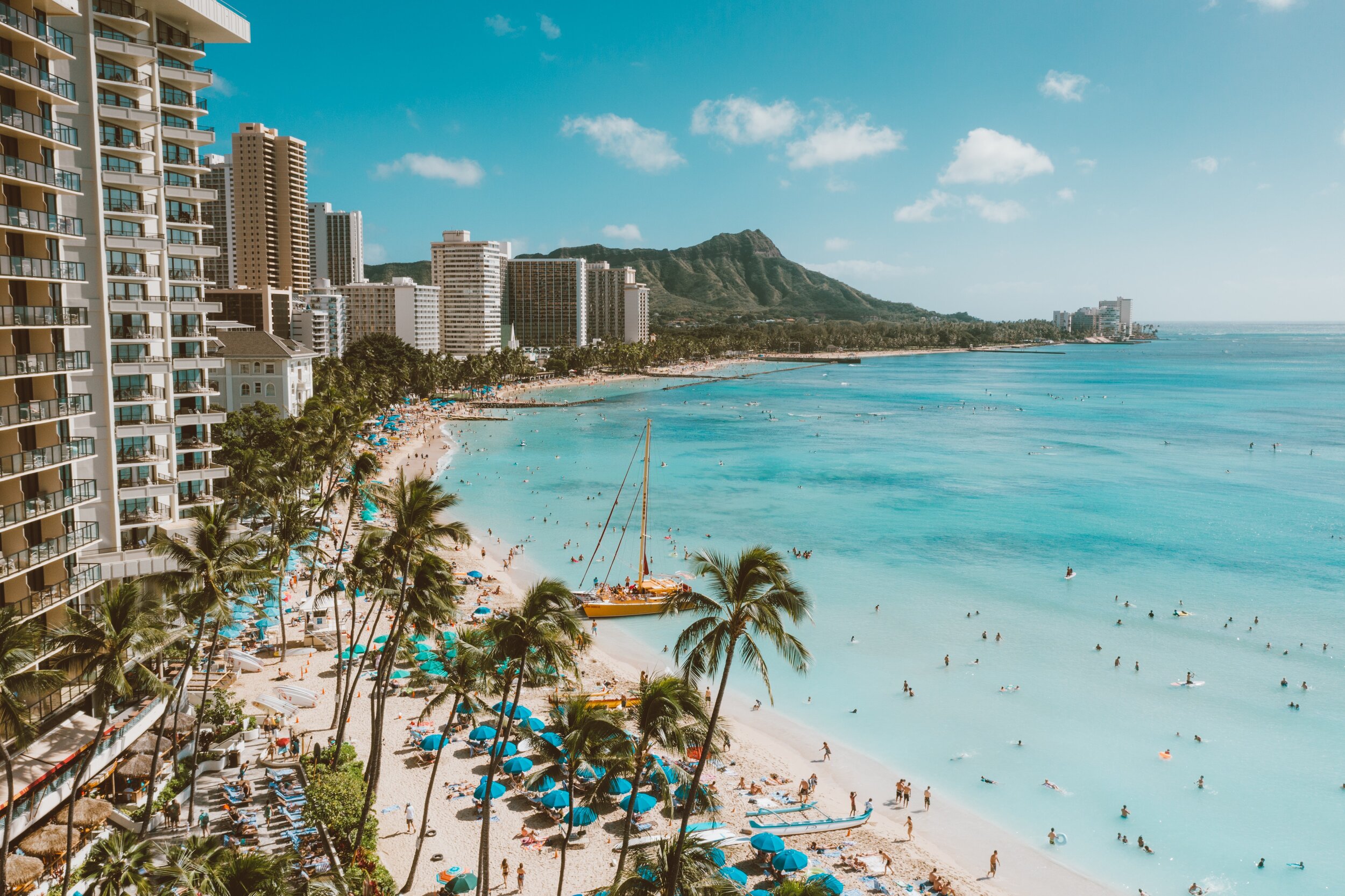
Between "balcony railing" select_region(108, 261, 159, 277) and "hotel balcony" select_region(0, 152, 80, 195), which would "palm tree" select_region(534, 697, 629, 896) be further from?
"balcony railing" select_region(108, 261, 159, 277)

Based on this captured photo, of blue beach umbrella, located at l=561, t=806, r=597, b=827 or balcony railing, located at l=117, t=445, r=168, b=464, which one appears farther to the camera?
balcony railing, located at l=117, t=445, r=168, b=464

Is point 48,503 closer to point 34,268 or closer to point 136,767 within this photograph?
point 34,268

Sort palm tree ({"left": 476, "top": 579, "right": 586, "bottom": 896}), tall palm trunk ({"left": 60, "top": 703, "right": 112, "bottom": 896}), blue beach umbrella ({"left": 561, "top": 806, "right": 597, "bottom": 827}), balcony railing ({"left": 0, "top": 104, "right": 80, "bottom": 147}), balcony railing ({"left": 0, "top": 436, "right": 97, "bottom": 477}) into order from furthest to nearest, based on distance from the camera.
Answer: blue beach umbrella ({"left": 561, "top": 806, "right": 597, "bottom": 827}) → balcony railing ({"left": 0, "top": 436, "right": 97, "bottom": 477}) → balcony railing ({"left": 0, "top": 104, "right": 80, "bottom": 147}) → palm tree ({"left": 476, "top": 579, "right": 586, "bottom": 896}) → tall palm trunk ({"left": 60, "top": 703, "right": 112, "bottom": 896})

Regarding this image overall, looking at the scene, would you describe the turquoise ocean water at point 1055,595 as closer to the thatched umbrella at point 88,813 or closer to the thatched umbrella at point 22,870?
the thatched umbrella at point 88,813

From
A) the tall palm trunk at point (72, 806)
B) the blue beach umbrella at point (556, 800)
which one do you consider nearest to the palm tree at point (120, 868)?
the tall palm trunk at point (72, 806)

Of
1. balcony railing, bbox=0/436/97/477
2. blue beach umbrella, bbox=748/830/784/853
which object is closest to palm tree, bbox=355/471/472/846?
balcony railing, bbox=0/436/97/477

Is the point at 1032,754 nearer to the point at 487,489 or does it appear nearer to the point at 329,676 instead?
the point at 329,676
